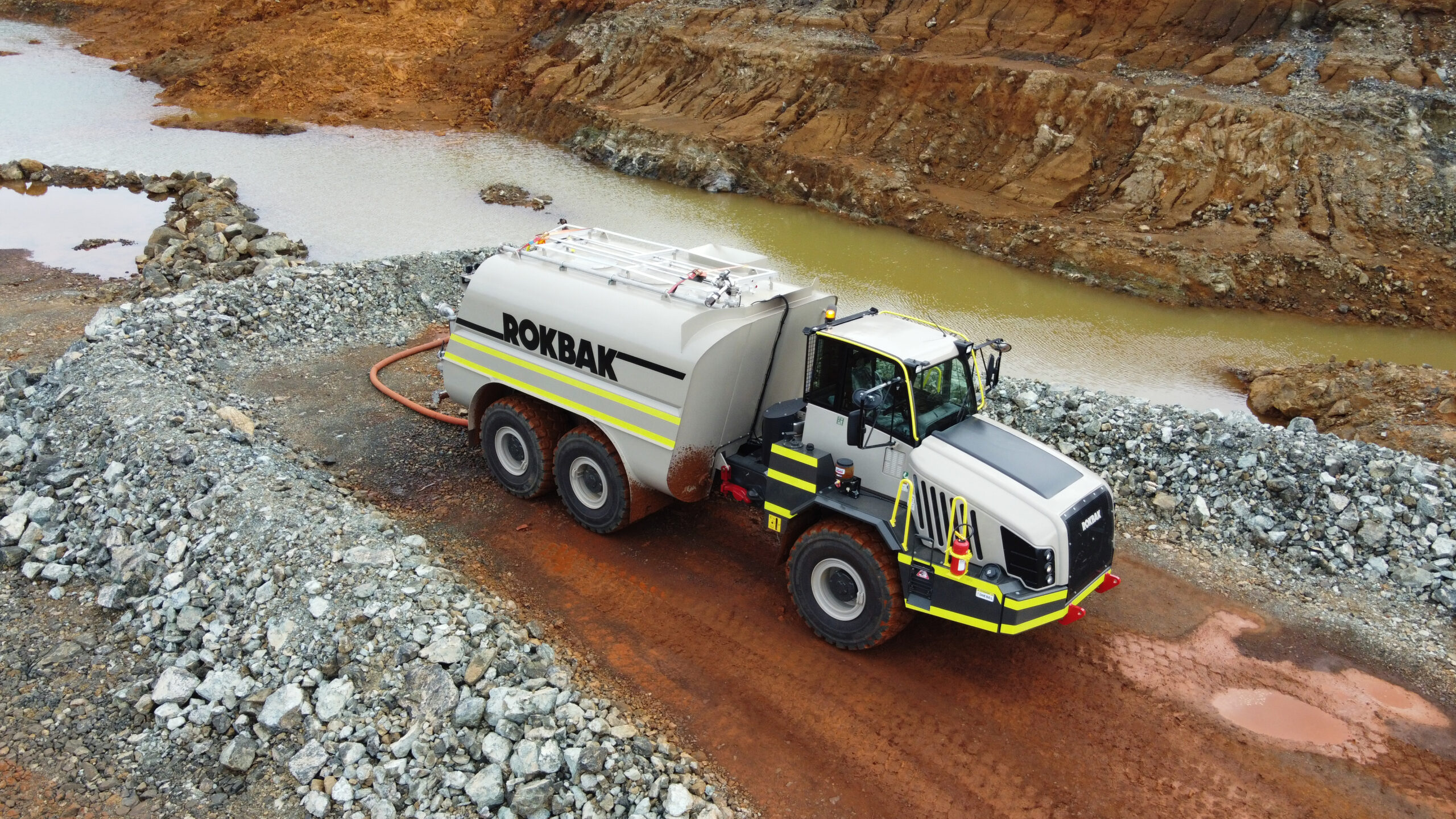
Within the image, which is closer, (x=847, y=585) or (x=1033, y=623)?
(x=1033, y=623)

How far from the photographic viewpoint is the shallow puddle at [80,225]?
62.5 feet

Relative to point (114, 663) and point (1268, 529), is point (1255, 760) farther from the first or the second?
point (114, 663)

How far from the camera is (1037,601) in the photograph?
646cm

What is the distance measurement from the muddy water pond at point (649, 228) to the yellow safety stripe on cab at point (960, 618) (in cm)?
923

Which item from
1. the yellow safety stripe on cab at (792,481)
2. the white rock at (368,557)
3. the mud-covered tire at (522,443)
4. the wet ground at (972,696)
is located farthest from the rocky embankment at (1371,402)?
the white rock at (368,557)

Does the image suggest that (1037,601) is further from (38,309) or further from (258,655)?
(38,309)

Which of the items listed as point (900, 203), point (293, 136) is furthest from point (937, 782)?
point (293, 136)

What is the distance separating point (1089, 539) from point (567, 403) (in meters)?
4.67

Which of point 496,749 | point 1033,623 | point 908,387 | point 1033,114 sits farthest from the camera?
point 1033,114

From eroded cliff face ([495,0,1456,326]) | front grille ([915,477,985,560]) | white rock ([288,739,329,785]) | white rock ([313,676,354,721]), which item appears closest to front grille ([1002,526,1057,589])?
front grille ([915,477,985,560])

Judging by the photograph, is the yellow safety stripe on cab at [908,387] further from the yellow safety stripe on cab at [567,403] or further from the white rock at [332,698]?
the white rock at [332,698]

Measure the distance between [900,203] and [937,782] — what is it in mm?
19734

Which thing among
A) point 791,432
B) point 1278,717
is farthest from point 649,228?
point 1278,717

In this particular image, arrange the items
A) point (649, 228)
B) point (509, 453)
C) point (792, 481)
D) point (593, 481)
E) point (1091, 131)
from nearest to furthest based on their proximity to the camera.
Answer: point (792, 481), point (593, 481), point (509, 453), point (649, 228), point (1091, 131)
